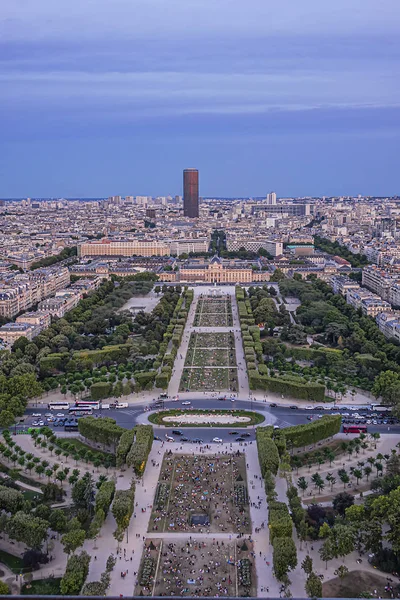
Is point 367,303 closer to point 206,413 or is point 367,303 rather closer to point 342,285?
Result: point 342,285

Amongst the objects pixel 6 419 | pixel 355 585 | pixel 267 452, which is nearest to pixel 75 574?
pixel 355 585

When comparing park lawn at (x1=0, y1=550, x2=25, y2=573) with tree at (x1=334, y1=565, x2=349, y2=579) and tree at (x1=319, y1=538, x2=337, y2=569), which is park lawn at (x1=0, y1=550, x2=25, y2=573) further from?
tree at (x1=334, y1=565, x2=349, y2=579)

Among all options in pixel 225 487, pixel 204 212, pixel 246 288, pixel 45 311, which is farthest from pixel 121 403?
pixel 204 212

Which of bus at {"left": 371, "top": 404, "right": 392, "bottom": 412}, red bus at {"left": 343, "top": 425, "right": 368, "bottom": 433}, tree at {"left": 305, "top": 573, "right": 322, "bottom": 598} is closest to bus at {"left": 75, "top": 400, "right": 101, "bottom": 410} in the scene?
red bus at {"left": 343, "top": 425, "right": 368, "bottom": 433}

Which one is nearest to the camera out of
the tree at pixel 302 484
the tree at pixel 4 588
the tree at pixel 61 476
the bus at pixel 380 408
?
the tree at pixel 4 588

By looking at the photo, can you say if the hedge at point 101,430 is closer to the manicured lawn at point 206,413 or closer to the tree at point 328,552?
the manicured lawn at point 206,413

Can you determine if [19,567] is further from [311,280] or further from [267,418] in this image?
[311,280]

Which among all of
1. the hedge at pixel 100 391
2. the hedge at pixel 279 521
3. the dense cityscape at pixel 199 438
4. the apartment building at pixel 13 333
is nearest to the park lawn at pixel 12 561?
the dense cityscape at pixel 199 438
